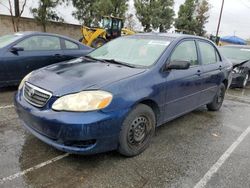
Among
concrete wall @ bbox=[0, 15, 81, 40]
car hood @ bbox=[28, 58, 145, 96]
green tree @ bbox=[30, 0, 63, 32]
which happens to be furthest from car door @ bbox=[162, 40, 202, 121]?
concrete wall @ bbox=[0, 15, 81, 40]

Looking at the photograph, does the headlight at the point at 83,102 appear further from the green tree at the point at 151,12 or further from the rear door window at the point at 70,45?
the green tree at the point at 151,12

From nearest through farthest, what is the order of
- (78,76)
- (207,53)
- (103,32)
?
(78,76) → (207,53) → (103,32)

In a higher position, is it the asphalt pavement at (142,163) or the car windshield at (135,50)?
the car windshield at (135,50)

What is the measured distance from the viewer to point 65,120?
3.09 m

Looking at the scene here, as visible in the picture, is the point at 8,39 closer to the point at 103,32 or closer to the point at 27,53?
the point at 27,53

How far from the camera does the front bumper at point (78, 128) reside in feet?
10.1

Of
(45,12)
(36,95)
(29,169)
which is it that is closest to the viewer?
(29,169)

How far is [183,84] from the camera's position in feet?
14.6

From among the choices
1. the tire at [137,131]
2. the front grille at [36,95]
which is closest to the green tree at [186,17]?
the tire at [137,131]

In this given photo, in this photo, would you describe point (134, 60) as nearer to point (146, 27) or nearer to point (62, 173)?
point (62, 173)

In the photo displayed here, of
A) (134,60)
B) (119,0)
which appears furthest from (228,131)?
(119,0)

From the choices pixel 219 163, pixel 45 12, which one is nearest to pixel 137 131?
pixel 219 163

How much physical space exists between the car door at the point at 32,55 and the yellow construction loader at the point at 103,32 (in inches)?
406

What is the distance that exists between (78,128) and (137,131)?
0.94 m
